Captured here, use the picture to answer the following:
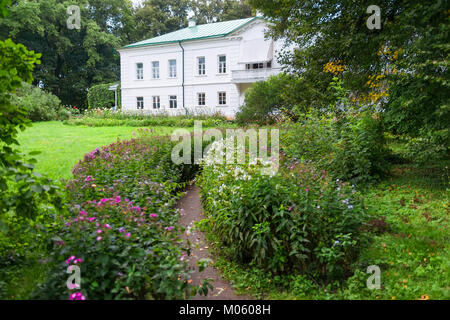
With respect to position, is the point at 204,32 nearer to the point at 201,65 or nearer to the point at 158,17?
the point at 201,65

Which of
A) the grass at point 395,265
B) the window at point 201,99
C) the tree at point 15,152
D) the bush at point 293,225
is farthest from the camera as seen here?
the window at point 201,99

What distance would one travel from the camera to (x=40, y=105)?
20.8 meters

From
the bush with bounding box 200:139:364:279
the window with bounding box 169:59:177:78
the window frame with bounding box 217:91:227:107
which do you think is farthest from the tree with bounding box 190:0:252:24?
the bush with bounding box 200:139:364:279

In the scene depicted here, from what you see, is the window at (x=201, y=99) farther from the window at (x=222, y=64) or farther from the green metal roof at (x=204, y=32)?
the green metal roof at (x=204, y=32)

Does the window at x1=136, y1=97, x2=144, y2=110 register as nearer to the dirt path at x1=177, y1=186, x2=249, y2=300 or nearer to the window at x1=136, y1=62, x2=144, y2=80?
the window at x1=136, y1=62, x2=144, y2=80

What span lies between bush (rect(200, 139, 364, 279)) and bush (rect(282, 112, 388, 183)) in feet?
6.52

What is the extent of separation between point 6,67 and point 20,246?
1.81 m

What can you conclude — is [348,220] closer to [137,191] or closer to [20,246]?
[137,191]

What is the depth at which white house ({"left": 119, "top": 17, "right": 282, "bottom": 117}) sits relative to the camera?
83.6 ft

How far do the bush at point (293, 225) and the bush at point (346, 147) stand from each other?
199cm

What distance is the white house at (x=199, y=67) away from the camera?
83.6ft

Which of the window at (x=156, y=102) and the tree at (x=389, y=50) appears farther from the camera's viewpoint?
the window at (x=156, y=102)

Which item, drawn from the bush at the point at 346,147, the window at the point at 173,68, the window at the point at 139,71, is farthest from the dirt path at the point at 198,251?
the window at the point at 139,71

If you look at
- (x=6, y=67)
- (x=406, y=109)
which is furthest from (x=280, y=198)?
(x=406, y=109)
